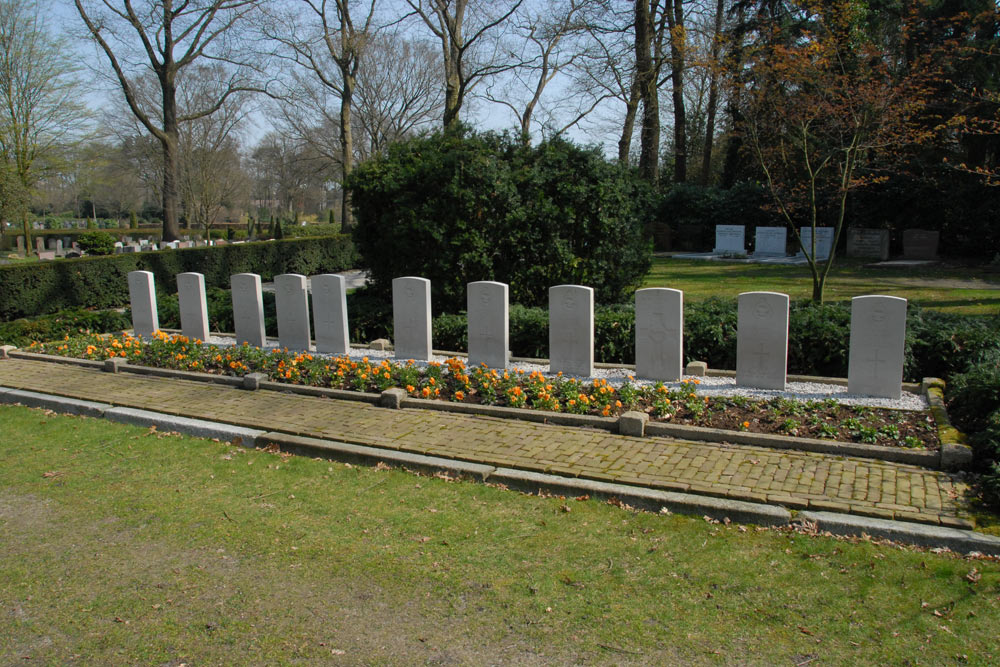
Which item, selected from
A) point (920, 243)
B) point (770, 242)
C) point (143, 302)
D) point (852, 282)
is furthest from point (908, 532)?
point (770, 242)

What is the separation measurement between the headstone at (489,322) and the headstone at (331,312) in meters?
2.02

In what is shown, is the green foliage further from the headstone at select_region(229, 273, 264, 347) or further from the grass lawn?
the grass lawn

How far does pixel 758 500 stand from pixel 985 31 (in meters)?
25.9

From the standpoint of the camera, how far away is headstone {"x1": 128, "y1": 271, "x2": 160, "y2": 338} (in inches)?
464

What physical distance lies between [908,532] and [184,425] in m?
6.37

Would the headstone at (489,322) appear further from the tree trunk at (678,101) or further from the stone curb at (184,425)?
the tree trunk at (678,101)

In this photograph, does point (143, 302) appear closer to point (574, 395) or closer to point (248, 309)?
point (248, 309)

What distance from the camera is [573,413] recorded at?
703cm

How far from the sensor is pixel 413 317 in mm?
9586

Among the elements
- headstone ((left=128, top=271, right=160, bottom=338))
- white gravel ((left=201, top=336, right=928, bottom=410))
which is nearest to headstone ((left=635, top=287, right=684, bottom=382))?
white gravel ((left=201, top=336, right=928, bottom=410))

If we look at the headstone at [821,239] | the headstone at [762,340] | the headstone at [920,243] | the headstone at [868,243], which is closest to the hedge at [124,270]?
the headstone at [762,340]

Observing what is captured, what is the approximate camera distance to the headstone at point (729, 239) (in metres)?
27.1

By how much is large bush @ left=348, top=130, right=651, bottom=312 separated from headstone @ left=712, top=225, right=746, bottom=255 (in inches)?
644

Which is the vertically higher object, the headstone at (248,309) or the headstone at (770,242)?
the headstone at (770,242)
